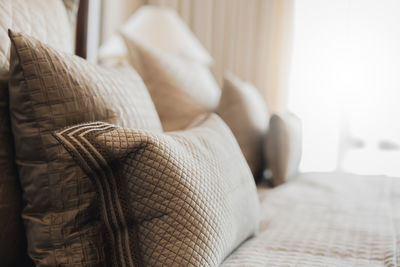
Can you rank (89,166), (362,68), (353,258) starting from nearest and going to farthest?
1. (89,166)
2. (353,258)
3. (362,68)

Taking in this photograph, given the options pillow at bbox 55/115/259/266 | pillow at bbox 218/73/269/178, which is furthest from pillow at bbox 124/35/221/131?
pillow at bbox 55/115/259/266

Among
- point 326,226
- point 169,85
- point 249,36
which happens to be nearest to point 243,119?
point 169,85

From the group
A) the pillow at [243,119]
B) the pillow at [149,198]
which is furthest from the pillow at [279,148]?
the pillow at [149,198]

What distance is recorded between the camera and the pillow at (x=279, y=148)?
1421 mm

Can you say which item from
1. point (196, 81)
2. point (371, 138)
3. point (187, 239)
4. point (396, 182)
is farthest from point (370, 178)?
point (187, 239)

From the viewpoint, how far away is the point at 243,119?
54.8 inches

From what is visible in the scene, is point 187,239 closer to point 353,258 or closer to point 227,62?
point 353,258

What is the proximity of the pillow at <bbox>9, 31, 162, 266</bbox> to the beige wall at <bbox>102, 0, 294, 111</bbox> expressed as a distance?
2157mm

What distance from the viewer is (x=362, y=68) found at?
2672 millimetres

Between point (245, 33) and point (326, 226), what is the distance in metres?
2.04

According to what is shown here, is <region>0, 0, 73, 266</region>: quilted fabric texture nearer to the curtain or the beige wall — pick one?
the beige wall

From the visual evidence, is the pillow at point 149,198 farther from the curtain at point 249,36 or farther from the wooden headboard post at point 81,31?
the curtain at point 249,36

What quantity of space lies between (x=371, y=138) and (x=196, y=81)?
188 cm

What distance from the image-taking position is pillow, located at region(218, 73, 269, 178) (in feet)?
4.54
